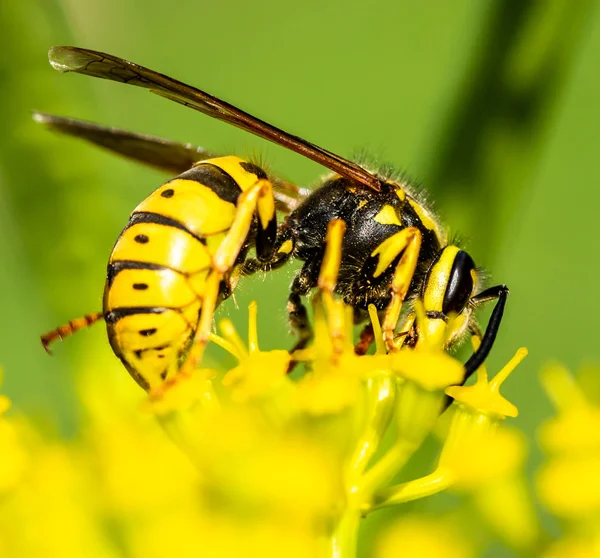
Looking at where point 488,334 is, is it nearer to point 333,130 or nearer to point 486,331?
point 486,331

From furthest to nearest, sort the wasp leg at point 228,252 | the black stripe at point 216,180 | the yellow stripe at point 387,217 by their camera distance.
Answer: the yellow stripe at point 387,217 → the black stripe at point 216,180 → the wasp leg at point 228,252

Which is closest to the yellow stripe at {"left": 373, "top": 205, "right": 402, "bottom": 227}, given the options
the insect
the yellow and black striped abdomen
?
the insect

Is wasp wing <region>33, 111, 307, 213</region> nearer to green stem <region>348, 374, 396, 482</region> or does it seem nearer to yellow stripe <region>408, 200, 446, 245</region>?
yellow stripe <region>408, 200, 446, 245</region>

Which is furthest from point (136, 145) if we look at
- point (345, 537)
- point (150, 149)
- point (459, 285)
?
point (345, 537)

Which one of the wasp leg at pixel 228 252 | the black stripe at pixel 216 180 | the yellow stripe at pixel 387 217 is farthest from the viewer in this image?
the yellow stripe at pixel 387 217

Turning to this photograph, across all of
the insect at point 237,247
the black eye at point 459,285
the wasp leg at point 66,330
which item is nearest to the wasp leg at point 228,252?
the insect at point 237,247

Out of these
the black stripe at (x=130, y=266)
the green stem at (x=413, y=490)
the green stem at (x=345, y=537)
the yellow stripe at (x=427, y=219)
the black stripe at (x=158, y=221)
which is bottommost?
the green stem at (x=345, y=537)

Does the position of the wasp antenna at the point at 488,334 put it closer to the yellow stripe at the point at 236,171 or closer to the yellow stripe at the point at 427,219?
the yellow stripe at the point at 427,219

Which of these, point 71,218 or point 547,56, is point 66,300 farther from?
point 547,56
